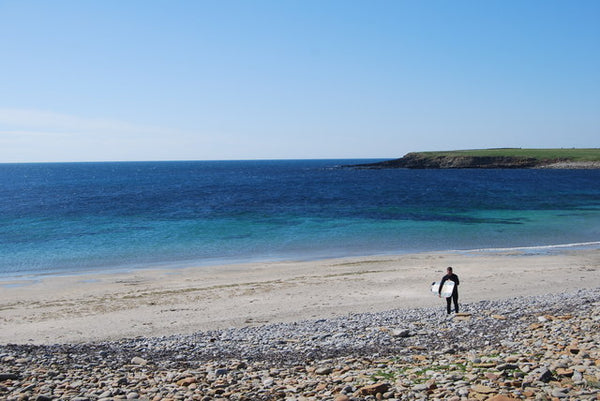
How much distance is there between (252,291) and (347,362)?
11746 millimetres

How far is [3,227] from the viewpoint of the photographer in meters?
47.7

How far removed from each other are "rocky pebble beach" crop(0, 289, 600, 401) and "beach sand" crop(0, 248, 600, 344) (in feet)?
8.73

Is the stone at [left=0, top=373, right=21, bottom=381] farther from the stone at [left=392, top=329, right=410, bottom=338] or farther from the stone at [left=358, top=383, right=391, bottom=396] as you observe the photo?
the stone at [left=392, top=329, right=410, bottom=338]

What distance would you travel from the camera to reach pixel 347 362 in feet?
39.0

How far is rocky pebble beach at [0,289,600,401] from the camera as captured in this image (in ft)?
31.4

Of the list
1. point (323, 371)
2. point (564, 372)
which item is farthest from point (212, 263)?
point (564, 372)

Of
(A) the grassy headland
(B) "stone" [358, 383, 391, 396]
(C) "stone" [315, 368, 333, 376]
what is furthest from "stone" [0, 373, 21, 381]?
(A) the grassy headland

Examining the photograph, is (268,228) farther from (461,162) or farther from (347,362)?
(461,162)

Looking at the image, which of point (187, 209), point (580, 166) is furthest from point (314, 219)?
point (580, 166)

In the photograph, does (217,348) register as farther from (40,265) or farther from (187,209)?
(187,209)

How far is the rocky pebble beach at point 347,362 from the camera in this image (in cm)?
957

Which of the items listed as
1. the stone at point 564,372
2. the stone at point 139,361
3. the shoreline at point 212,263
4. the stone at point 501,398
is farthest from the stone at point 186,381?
the shoreline at point 212,263

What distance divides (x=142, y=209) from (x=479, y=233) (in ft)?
134

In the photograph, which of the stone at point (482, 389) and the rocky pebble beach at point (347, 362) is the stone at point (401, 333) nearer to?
the rocky pebble beach at point (347, 362)
